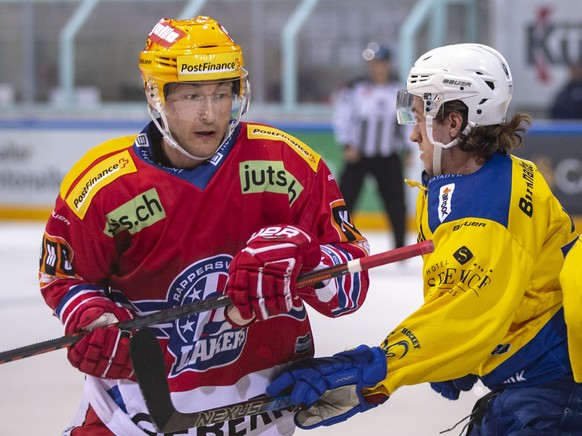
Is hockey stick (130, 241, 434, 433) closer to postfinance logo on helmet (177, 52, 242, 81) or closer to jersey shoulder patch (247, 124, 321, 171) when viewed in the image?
jersey shoulder patch (247, 124, 321, 171)

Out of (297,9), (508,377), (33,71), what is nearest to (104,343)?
(508,377)

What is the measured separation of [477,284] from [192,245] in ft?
1.78

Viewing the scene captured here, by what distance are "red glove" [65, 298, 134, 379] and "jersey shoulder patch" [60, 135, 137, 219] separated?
188 millimetres

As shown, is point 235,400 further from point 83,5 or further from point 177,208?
point 83,5

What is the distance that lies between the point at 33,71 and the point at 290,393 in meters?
8.27

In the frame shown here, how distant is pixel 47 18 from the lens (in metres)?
9.88

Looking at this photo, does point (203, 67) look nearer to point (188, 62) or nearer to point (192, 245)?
point (188, 62)

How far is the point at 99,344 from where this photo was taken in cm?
204

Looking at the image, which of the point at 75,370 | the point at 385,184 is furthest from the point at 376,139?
the point at 75,370

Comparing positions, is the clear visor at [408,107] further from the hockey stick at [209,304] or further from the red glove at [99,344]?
the red glove at [99,344]

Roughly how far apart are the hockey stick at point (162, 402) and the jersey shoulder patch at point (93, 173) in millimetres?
293

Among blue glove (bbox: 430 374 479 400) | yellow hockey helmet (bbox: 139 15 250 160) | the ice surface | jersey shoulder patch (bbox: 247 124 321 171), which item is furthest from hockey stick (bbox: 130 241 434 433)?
the ice surface

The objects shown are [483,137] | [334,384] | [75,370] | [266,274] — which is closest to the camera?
[266,274]

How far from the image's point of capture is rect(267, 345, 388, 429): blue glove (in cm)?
208
